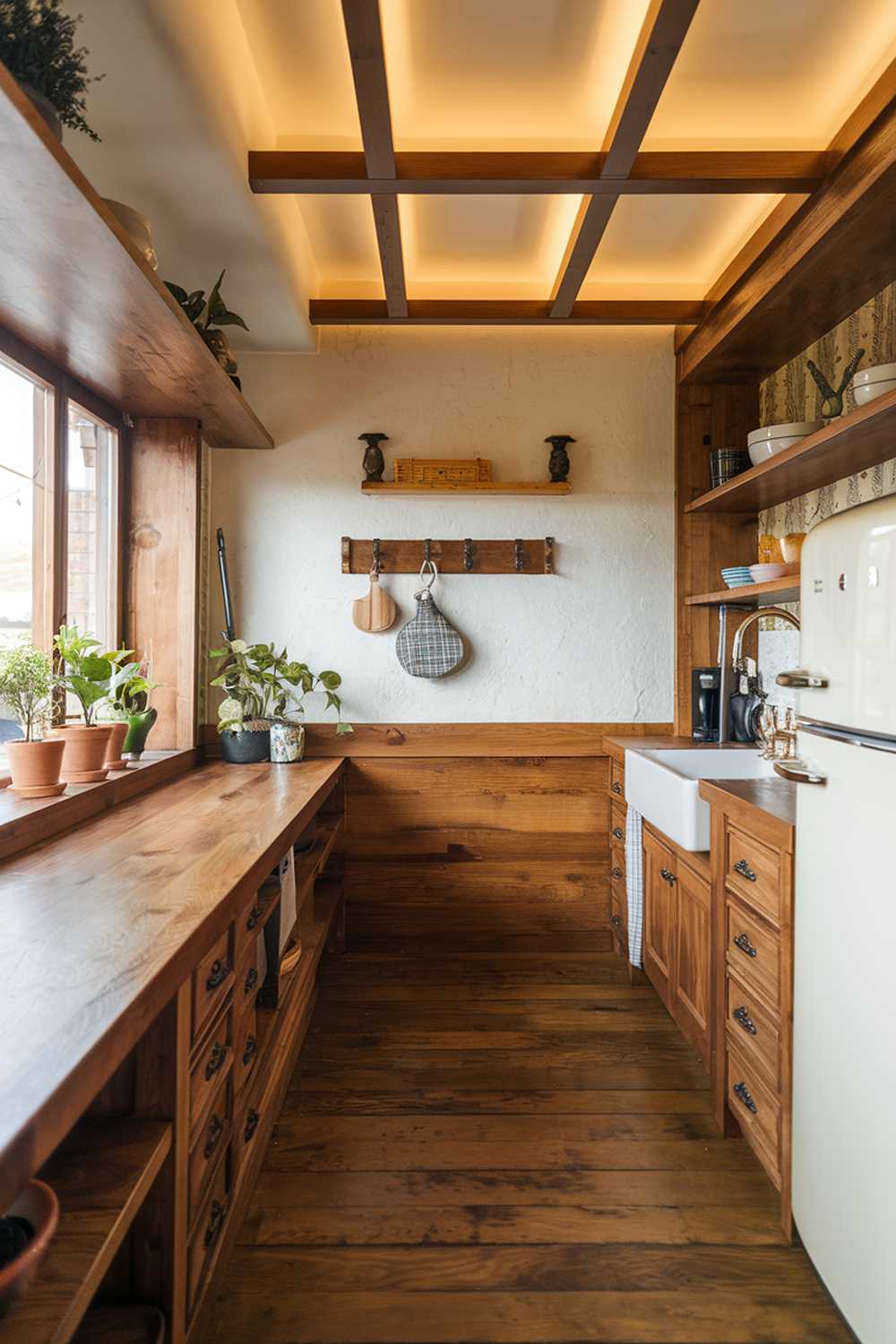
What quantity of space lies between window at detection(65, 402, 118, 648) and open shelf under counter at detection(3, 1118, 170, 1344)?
5.18 feet

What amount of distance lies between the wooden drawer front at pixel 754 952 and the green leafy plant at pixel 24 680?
164 cm

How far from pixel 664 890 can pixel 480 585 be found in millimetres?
1349

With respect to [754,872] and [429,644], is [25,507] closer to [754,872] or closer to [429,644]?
[429,644]

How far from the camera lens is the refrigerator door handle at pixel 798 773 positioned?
1427 mm

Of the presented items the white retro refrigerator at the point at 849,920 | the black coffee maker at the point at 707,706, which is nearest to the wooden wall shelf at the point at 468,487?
the black coffee maker at the point at 707,706

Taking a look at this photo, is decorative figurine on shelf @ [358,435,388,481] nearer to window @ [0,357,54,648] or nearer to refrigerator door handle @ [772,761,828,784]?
window @ [0,357,54,648]

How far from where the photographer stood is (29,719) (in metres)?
1.76

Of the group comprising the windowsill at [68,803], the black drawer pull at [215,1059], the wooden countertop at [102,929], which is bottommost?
the black drawer pull at [215,1059]

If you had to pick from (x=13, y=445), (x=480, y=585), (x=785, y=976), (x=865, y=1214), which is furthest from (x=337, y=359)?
(x=865, y=1214)

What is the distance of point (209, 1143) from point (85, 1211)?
422 mm

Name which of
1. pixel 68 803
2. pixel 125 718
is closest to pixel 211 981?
pixel 68 803

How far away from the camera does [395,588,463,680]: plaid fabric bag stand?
120 inches

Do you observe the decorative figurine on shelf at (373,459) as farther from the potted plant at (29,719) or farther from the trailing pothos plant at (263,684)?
the potted plant at (29,719)

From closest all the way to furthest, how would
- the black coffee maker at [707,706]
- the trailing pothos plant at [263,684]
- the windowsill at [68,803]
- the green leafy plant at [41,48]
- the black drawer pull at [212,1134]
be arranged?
the green leafy plant at [41,48]
the black drawer pull at [212,1134]
the windowsill at [68,803]
the trailing pothos plant at [263,684]
the black coffee maker at [707,706]
